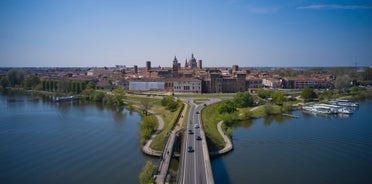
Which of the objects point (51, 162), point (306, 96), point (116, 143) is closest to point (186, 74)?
point (306, 96)

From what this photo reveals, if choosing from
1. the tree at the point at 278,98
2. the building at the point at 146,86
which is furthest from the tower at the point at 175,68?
the tree at the point at 278,98

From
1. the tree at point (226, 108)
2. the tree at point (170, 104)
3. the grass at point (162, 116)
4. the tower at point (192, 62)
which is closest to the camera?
the grass at point (162, 116)

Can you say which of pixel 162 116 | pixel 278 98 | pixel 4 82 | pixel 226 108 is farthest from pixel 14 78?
pixel 278 98

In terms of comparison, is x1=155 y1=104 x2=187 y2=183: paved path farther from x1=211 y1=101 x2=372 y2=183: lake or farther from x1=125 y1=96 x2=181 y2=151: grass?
x1=211 y1=101 x2=372 y2=183: lake

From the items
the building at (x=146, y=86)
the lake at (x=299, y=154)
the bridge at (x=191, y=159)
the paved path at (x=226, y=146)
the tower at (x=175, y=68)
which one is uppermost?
the tower at (x=175, y=68)

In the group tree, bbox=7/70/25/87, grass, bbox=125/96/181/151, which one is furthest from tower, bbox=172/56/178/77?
tree, bbox=7/70/25/87

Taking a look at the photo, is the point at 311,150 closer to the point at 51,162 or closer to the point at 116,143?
the point at 116,143

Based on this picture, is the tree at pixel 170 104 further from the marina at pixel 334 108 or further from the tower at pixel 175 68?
the tower at pixel 175 68
